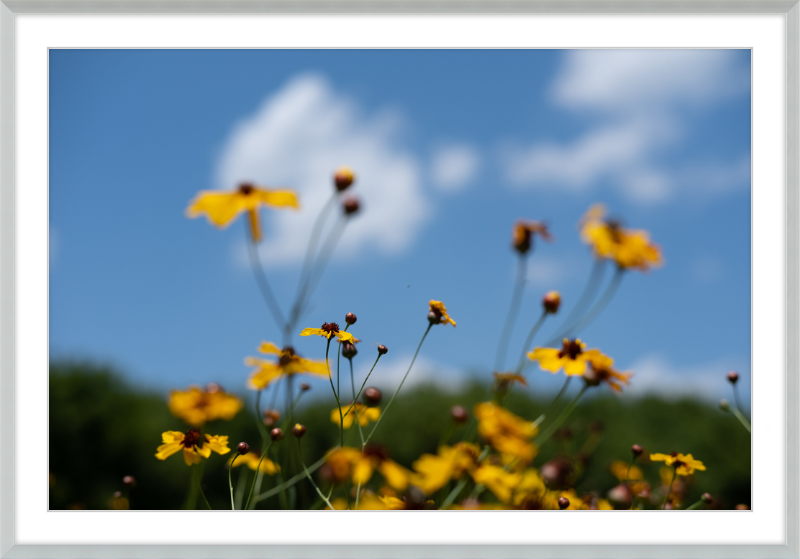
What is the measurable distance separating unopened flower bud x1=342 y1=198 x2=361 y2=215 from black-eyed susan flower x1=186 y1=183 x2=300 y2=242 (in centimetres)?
15

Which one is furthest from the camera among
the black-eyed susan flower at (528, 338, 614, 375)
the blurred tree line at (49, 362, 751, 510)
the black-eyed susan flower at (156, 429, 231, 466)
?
the blurred tree line at (49, 362, 751, 510)

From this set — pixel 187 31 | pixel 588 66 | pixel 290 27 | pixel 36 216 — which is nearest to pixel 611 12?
pixel 588 66

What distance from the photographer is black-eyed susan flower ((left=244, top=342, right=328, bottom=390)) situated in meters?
1.21

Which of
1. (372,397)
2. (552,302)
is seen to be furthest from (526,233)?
(372,397)

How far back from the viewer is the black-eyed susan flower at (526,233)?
1473 millimetres

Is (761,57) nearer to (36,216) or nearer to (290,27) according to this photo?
(290,27)

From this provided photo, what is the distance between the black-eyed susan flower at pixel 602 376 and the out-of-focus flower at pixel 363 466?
547mm

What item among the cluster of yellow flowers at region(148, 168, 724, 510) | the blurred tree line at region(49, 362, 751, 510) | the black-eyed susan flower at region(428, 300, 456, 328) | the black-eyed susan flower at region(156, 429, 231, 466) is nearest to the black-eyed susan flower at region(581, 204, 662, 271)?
the cluster of yellow flowers at region(148, 168, 724, 510)

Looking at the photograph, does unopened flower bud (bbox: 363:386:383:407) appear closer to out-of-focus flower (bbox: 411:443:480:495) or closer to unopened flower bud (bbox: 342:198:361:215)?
out-of-focus flower (bbox: 411:443:480:495)

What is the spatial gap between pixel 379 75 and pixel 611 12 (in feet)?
2.46

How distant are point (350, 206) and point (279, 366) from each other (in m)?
0.44

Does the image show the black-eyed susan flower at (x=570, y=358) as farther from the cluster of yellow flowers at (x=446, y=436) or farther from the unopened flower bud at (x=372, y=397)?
the unopened flower bud at (x=372, y=397)

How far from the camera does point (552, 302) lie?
1.36 meters

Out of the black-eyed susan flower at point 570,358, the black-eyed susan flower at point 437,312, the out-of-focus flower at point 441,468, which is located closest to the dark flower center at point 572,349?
the black-eyed susan flower at point 570,358
